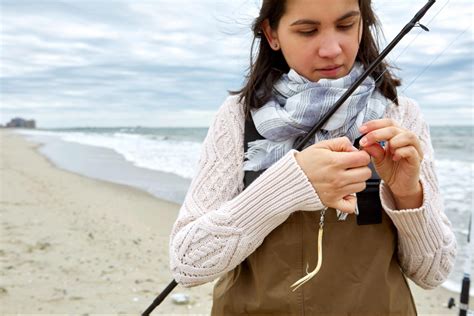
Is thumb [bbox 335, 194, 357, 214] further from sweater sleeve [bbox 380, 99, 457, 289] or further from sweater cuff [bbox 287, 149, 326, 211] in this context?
sweater sleeve [bbox 380, 99, 457, 289]

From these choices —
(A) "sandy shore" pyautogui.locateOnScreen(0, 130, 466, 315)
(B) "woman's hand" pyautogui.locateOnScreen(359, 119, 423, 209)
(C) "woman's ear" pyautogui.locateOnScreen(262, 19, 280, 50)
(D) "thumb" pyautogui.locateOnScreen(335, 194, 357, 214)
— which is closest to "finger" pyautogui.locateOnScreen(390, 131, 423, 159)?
(B) "woman's hand" pyautogui.locateOnScreen(359, 119, 423, 209)

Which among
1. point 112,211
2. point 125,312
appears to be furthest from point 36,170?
point 125,312

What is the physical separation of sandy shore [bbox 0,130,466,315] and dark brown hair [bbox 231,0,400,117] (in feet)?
9.00

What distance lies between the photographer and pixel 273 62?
169cm

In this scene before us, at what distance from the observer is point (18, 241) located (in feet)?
16.6

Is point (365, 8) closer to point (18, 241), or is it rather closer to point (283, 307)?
point (283, 307)

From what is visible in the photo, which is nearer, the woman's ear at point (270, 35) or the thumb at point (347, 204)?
the thumb at point (347, 204)

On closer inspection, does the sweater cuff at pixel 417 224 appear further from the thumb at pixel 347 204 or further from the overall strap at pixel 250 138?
the overall strap at pixel 250 138

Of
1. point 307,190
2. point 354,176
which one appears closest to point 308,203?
point 307,190

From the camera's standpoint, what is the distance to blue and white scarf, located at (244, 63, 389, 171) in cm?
145

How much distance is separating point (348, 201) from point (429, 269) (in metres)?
0.42

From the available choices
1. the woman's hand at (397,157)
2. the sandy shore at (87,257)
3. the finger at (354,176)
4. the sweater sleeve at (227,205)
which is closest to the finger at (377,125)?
the woman's hand at (397,157)

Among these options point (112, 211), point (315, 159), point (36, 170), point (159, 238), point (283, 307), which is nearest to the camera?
point (315, 159)

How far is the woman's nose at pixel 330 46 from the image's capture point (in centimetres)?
143
